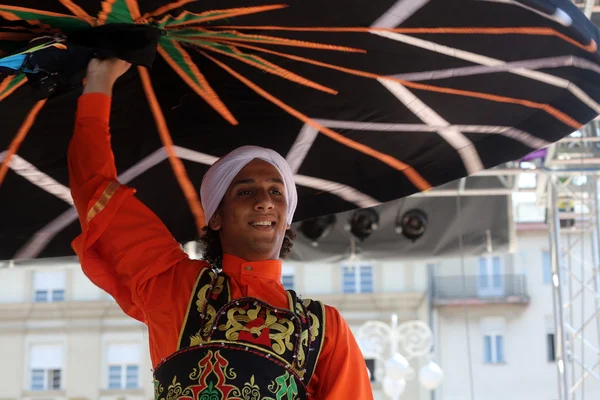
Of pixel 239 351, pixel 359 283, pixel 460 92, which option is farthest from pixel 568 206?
pixel 359 283

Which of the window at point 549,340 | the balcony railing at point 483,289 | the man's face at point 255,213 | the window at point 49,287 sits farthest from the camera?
the window at point 49,287

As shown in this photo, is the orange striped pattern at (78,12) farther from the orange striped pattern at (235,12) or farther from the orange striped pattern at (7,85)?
the orange striped pattern at (7,85)

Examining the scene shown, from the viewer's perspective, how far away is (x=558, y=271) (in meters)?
7.45

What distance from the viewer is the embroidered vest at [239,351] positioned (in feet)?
7.41

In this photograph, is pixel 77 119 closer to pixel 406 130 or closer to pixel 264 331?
pixel 264 331

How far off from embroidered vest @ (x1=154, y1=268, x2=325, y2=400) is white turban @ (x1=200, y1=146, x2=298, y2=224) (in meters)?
0.22

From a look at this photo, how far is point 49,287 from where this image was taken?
25.3m

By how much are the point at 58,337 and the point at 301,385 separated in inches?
914

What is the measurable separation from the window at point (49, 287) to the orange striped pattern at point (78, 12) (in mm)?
23390

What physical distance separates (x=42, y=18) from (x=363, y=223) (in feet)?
19.0

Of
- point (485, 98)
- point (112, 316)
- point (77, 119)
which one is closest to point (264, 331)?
point (77, 119)

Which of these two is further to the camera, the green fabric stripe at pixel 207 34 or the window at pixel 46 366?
the window at pixel 46 366

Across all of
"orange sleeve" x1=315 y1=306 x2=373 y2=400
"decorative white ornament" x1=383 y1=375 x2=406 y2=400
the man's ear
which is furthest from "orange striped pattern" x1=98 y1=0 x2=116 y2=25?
"decorative white ornament" x1=383 y1=375 x2=406 y2=400

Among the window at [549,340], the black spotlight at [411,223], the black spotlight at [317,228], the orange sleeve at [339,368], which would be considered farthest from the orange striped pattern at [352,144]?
the window at [549,340]
